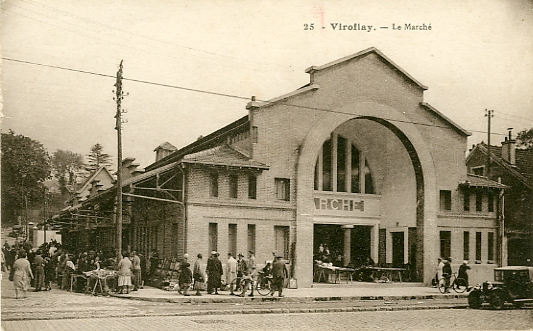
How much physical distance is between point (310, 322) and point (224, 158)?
1144cm

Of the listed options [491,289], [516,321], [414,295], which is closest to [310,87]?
[414,295]

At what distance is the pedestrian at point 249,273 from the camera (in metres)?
22.1

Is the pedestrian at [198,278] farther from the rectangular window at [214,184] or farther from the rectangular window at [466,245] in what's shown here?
the rectangular window at [466,245]

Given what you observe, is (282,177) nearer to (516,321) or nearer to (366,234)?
(366,234)

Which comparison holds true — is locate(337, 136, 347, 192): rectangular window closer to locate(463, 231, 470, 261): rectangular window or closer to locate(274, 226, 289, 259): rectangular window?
locate(274, 226, 289, 259): rectangular window

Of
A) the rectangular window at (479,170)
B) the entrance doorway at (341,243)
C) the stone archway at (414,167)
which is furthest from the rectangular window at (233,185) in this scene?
the rectangular window at (479,170)

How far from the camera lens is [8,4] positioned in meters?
14.8

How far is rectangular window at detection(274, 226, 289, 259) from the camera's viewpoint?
87.2 ft

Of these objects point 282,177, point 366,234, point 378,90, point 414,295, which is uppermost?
point 378,90

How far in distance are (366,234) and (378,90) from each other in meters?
7.62

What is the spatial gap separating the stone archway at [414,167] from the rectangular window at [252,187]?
6.45 feet

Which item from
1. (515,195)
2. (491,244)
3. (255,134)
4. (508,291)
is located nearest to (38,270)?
(255,134)

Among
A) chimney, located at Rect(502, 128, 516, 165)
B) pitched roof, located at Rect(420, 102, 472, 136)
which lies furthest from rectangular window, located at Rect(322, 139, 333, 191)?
chimney, located at Rect(502, 128, 516, 165)

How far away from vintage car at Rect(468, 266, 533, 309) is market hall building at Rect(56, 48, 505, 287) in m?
8.35
